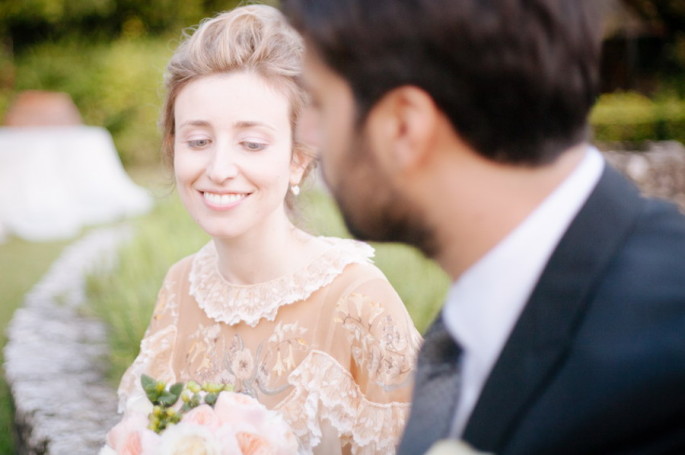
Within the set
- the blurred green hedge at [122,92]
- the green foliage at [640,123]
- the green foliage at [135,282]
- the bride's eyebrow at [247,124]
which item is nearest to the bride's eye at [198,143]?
the bride's eyebrow at [247,124]

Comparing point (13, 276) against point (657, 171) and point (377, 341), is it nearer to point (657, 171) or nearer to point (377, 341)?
point (377, 341)

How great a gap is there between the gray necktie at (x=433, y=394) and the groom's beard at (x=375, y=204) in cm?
17

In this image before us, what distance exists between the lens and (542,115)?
1.05 m

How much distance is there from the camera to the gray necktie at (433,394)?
1.20 metres

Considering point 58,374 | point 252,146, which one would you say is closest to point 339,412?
point 252,146

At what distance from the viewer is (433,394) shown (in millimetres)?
1225

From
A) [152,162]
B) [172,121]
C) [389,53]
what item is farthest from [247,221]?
[152,162]

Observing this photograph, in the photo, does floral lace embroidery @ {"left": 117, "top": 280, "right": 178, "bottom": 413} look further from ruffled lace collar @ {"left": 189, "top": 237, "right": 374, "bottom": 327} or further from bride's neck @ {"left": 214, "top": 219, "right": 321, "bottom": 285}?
bride's neck @ {"left": 214, "top": 219, "right": 321, "bottom": 285}

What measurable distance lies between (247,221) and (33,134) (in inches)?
345

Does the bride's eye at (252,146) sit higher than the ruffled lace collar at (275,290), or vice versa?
the bride's eye at (252,146)

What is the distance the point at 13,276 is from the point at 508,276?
6691 millimetres

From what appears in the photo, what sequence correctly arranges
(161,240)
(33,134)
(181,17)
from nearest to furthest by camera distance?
(161,240) < (33,134) < (181,17)

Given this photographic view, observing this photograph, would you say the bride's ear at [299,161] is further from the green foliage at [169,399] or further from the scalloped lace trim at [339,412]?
the green foliage at [169,399]

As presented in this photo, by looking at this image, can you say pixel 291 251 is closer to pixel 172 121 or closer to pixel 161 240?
pixel 172 121
